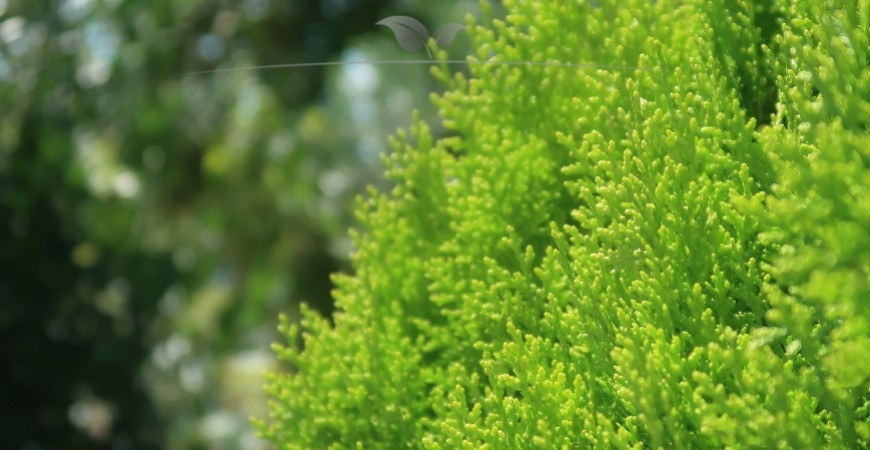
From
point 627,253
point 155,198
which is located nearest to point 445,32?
point 627,253

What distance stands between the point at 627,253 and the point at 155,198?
4069 mm

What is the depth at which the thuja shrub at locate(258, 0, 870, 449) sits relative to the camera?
88 centimetres

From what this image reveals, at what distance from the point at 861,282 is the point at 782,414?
14 centimetres

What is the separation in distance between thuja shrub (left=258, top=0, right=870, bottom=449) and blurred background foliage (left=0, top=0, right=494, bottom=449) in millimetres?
2522

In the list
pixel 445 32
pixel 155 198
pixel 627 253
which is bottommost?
pixel 627 253

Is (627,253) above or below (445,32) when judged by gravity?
below

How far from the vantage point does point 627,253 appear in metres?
1.07

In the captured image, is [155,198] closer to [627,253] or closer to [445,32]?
A: [445,32]

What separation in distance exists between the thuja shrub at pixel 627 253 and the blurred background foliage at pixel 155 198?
2.52m

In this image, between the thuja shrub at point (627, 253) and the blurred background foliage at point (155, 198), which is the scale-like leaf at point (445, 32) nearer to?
the thuja shrub at point (627, 253)

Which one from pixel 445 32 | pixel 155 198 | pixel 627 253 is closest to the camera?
pixel 627 253

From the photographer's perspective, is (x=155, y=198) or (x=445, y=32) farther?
(x=155, y=198)

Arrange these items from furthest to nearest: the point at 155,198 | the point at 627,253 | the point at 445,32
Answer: the point at 155,198
the point at 445,32
the point at 627,253

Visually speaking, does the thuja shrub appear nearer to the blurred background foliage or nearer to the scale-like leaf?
the scale-like leaf
